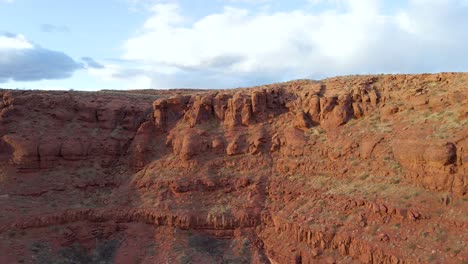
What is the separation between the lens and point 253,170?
93.4ft

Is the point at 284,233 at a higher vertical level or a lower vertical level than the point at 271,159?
lower

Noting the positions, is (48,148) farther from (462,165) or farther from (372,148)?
(462,165)

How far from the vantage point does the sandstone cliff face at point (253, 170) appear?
70.9 ft

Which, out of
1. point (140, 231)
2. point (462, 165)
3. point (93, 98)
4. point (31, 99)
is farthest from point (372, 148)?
point (31, 99)

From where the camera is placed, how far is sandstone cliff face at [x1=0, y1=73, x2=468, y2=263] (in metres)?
21.6

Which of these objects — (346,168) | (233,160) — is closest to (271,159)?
(233,160)

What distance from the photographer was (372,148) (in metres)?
24.9

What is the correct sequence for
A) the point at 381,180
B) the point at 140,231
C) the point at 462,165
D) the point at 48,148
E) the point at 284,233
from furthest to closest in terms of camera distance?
the point at 48,148 → the point at 140,231 → the point at 284,233 → the point at 381,180 → the point at 462,165

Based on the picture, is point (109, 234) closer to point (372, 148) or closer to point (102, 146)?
point (102, 146)

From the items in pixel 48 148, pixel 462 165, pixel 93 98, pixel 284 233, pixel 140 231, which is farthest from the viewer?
pixel 93 98

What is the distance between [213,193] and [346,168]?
787cm

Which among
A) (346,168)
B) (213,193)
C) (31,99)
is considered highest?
(31,99)

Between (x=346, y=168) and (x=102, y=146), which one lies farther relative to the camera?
(x=102, y=146)

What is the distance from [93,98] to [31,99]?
12.9 feet
